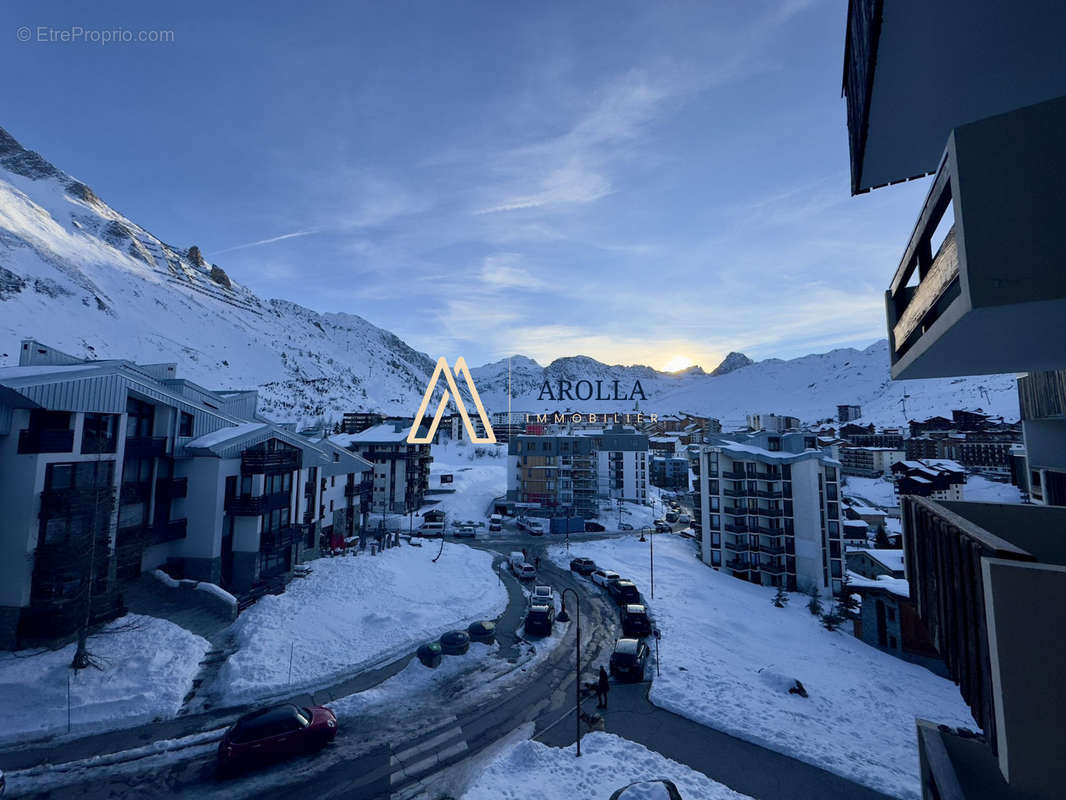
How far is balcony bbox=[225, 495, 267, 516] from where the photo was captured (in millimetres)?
30359

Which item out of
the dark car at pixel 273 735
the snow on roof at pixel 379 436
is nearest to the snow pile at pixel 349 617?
the dark car at pixel 273 735

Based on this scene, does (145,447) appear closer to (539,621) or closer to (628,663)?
(539,621)

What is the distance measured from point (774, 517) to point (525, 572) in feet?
86.7

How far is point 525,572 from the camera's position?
40031 mm

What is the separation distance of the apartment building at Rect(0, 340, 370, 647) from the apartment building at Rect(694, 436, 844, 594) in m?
40.3

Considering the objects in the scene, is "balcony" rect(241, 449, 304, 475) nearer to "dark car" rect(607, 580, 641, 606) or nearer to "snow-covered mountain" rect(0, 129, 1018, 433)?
"dark car" rect(607, 580, 641, 606)

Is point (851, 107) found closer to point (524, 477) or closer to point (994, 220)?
point (994, 220)

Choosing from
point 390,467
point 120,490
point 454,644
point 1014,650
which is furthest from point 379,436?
point 1014,650

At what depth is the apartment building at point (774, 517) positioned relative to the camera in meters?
45.9

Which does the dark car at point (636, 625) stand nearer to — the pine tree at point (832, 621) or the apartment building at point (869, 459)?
the pine tree at point (832, 621)

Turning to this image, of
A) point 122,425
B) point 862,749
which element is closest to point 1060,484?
point 862,749

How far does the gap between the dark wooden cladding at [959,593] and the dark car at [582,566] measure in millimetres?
36546

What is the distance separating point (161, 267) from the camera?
194 metres

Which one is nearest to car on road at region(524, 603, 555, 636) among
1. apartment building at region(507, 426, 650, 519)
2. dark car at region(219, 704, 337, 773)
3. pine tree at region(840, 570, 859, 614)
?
dark car at region(219, 704, 337, 773)
